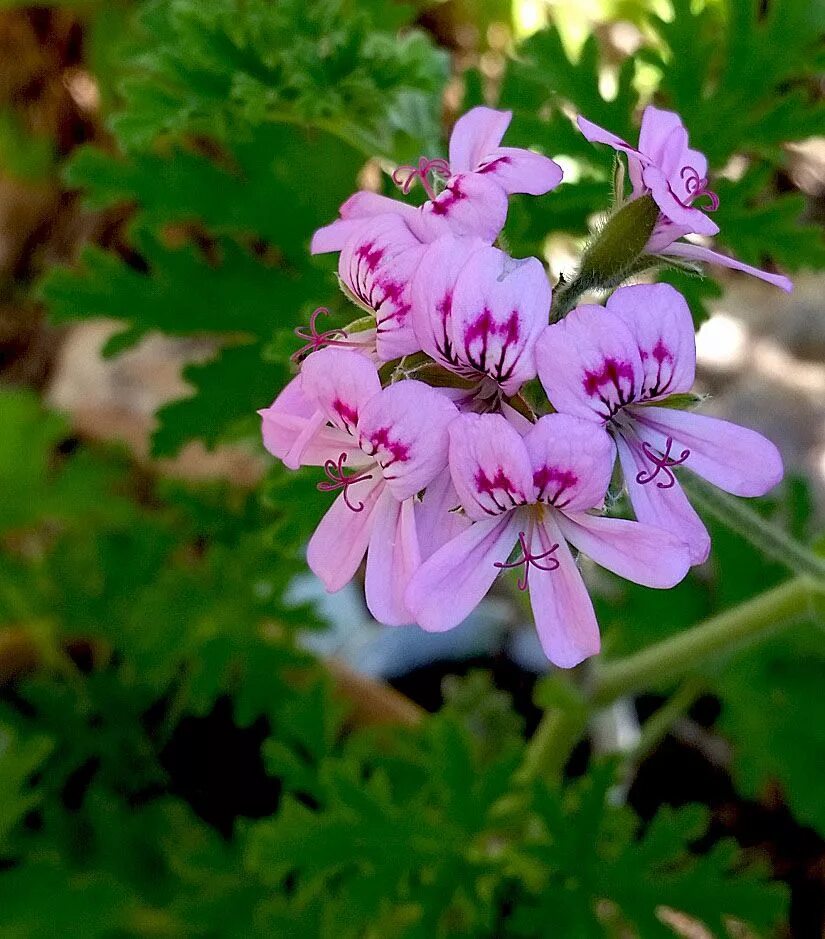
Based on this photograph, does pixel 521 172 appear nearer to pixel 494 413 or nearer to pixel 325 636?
pixel 494 413

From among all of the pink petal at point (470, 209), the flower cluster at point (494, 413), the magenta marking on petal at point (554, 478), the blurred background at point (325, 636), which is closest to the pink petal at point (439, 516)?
the flower cluster at point (494, 413)

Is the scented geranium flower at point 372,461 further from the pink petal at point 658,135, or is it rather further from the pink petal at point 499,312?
the pink petal at point 658,135

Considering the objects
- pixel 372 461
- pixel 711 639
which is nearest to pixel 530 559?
pixel 372 461

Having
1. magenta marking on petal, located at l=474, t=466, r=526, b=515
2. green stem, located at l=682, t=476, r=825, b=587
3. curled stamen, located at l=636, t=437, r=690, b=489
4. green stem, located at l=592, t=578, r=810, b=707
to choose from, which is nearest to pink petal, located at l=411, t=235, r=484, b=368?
magenta marking on petal, located at l=474, t=466, r=526, b=515

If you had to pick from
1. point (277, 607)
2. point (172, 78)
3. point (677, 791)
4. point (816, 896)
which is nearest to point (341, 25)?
point (172, 78)

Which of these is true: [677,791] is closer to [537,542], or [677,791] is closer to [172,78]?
[537,542]

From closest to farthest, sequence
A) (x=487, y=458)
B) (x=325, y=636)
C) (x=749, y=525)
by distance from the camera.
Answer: (x=487, y=458)
(x=749, y=525)
(x=325, y=636)
